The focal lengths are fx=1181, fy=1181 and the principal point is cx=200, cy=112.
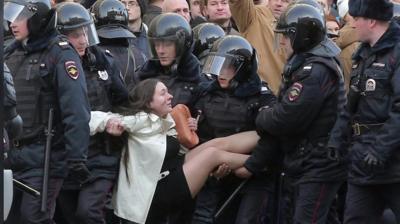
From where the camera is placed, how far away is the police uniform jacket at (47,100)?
8.40 m

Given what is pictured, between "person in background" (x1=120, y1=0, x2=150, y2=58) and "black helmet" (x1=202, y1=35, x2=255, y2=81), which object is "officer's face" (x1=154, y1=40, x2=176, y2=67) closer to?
"black helmet" (x1=202, y1=35, x2=255, y2=81)

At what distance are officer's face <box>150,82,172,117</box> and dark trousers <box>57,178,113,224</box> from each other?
64 cm

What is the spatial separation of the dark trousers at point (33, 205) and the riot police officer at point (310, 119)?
159 cm

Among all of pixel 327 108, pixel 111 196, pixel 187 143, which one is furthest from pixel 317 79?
pixel 111 196

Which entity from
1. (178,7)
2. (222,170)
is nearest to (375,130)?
(222,170)

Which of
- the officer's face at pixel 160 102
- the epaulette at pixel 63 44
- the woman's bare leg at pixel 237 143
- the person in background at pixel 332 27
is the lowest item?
the person in background at pixel 332 27

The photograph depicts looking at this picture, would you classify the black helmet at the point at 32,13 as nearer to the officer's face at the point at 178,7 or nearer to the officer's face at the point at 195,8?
the officer's face at the point at 178,7

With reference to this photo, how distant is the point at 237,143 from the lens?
29.7 feet

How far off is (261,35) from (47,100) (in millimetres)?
2676

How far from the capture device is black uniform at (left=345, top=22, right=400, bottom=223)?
8.00 m

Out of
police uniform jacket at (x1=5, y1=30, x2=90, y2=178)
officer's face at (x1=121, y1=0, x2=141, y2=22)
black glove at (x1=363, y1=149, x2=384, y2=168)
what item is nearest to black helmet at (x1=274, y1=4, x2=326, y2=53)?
black glove at (x1=363, y1=149, x2=384, y2=168)

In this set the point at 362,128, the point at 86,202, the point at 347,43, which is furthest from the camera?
the point at 347,43

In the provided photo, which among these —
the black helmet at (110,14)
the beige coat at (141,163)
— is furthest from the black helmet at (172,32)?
the beige coat at (141,163)

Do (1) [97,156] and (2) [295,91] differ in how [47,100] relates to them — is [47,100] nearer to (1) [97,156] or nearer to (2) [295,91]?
(1) [97,156]
